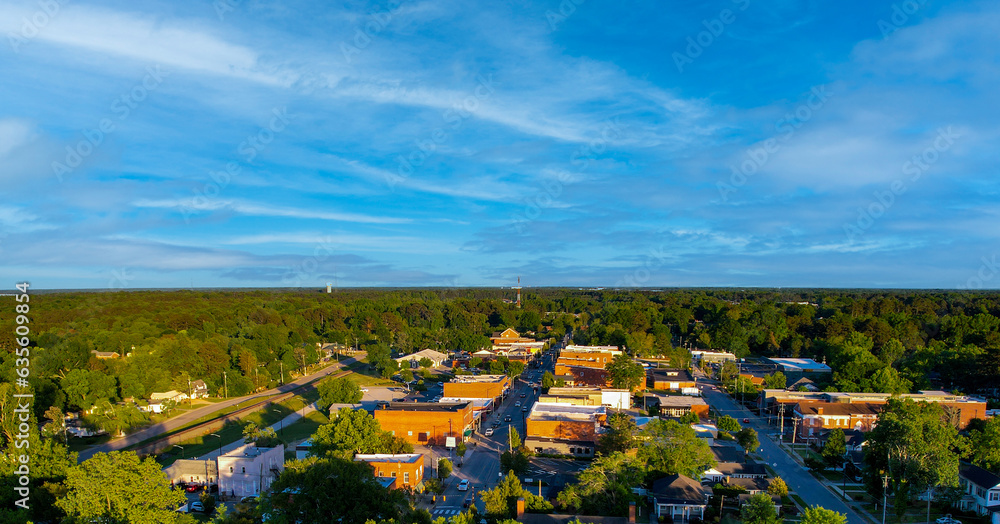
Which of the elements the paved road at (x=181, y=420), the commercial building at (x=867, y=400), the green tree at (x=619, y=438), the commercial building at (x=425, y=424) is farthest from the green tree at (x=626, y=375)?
the paved road at (x=181, y=420)

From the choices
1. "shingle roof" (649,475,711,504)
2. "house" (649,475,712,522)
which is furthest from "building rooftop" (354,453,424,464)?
"house" (649,475,712,522)

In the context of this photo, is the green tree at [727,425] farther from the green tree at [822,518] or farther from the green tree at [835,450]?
the green tree at [822,518]

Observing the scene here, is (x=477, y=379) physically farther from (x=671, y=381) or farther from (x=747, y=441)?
(x=747, y=441)

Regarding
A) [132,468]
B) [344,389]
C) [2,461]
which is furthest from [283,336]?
[132,468]

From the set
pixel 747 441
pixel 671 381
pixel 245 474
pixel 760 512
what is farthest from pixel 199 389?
pixel 760 512

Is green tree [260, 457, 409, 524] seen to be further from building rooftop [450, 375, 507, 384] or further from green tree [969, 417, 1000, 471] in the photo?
building rooftop [450, 375, 507, 384]

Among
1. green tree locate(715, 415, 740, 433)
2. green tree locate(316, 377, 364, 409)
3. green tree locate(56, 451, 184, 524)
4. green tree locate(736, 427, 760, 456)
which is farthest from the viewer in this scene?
green tree locate(316, 377, 364, 409)
